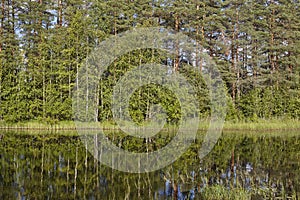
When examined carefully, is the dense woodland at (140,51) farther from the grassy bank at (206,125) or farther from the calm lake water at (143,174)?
the calm lake water at (143,174)

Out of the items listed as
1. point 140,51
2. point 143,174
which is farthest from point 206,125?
point 143,174

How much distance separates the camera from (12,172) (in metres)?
8.95

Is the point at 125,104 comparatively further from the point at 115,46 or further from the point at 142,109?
the point at 115,46

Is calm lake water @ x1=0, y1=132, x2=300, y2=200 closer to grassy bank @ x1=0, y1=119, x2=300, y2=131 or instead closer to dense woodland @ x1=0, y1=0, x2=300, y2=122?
grassy bank @ x1=0, y1=119, x2=300, y2=131

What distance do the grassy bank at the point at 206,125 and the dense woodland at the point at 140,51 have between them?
1.95 feet

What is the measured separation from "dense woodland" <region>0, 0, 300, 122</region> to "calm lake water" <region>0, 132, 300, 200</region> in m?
8.27

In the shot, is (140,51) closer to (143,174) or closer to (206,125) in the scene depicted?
(206,125)

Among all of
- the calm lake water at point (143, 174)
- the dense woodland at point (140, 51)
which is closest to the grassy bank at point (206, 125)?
the dense woodland at point (140, 51)

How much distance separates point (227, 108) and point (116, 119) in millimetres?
7289

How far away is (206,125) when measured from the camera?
68.0ft

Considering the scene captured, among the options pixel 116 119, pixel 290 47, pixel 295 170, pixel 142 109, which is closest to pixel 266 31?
pixel 290 47

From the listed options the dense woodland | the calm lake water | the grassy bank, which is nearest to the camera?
the calm lake water

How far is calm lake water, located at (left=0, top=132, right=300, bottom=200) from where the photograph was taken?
7.11 meters

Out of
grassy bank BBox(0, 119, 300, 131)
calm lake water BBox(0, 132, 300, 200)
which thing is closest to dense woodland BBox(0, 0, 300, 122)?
grassy bank BBox(0, 119, 300, 131)
